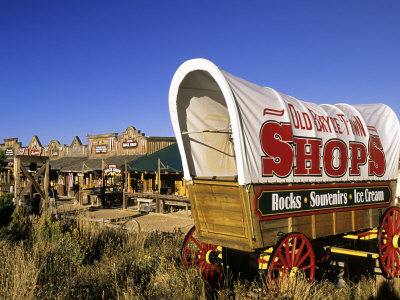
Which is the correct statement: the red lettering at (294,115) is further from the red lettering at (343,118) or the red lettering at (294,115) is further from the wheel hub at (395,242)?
the wheel hub at (395,242)

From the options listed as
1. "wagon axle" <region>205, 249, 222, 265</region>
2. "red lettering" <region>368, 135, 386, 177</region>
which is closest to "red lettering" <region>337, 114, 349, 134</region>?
"red lettering" <region>368, 135, 386, 177</region>

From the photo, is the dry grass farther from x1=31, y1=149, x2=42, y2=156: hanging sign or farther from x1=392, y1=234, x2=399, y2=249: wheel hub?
x1=31, y1=149, x2=42, y2=156: hanging sign

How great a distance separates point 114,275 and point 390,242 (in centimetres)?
532

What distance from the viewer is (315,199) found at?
616 cm

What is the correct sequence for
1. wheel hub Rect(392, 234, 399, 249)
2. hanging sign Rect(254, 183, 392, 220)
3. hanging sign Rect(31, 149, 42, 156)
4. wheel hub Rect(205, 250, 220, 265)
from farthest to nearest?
hanging sign Rect(31, 149, 42, 156)
wheel hub Rect(392, 234, 399, 249)
wheel hub Rect(205, 250, 220, 265)
hanging sign Rect(254, 183, 392, 220)

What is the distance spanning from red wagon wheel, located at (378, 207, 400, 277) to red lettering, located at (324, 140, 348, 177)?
1.38 meters

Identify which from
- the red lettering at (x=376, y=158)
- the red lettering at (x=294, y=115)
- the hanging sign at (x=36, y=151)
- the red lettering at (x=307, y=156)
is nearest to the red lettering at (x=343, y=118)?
the red lettering at (x=376, y=158)

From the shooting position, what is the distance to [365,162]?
7.23 meters

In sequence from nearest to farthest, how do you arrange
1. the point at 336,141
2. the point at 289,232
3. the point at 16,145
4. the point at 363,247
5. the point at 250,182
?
the point at 250,182 → the point at 289,232 → the point at 336,141 → the point at 363,247 → the point at 16,145

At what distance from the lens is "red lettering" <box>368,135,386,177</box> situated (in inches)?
292

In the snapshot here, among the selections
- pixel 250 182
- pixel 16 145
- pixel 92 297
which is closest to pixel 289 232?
pixel 250 182

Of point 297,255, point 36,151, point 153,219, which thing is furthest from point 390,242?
point 36,151

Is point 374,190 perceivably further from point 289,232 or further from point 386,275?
point 289,232

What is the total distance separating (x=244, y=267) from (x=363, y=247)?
3.02 meters
